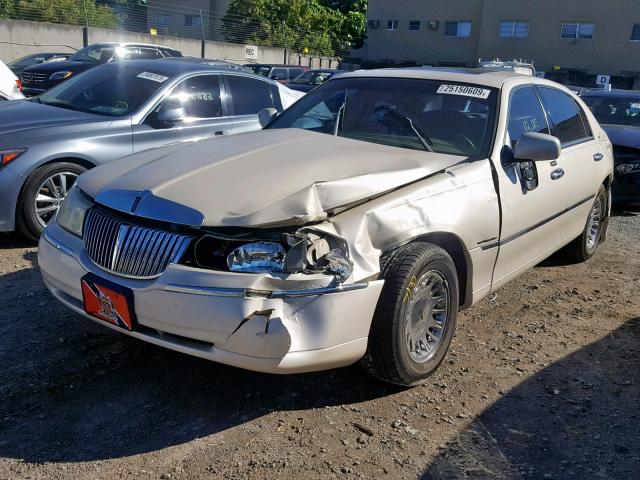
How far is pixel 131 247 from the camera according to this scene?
9.98ft

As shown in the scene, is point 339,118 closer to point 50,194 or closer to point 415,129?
point 415,129

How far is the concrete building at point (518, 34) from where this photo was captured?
37.9 m

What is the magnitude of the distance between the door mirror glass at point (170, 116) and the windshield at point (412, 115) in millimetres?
1745

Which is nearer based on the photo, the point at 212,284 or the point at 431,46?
the point at 212,284

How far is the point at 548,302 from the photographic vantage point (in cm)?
496

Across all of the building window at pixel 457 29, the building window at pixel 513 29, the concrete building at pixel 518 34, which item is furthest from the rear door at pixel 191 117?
the building window at pixel 457 29

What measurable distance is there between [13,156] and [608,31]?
131 feet

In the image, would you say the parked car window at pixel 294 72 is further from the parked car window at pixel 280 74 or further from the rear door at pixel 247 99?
the rear door at pixel 247 99

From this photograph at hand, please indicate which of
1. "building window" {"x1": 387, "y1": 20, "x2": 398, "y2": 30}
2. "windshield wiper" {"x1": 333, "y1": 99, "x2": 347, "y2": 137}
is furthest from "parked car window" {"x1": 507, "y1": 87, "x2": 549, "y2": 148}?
"building window" {"x1": 387, "y1": 20, "x2": 398, "y2": 30}

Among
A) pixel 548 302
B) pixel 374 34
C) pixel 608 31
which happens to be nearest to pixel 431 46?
pixel 374 34

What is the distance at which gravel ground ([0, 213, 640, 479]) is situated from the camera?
9.34 ft

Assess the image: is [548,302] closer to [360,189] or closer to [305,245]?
[360,189]

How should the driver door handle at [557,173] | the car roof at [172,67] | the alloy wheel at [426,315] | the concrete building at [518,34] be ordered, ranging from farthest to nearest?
1. the concrete building at [518,34]
2. the car roof at [172,67]
3. the driver door handle at [557,173]
4. the alloy wheel at [426,315]

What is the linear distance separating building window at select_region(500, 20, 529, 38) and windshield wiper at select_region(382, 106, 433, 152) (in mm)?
40008
